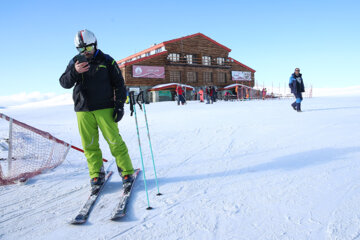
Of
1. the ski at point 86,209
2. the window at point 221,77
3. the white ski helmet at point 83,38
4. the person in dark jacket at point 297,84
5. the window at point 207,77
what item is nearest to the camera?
the ski at point 86,209

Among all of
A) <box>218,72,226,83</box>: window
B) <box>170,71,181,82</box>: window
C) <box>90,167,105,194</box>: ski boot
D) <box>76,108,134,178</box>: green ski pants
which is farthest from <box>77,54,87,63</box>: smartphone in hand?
<box>218,72,226,83</box>: window

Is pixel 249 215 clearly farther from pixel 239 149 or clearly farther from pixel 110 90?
pixel 239 149

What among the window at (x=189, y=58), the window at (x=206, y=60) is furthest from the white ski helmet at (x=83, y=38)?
the window at (x=206, y=60)

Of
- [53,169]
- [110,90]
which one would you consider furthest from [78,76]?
[53,169]

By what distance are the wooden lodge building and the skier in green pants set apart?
23.6 metres

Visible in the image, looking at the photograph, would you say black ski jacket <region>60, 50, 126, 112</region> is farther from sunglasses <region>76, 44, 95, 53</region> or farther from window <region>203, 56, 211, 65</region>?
window <region>203, 56, 211, 65</region>

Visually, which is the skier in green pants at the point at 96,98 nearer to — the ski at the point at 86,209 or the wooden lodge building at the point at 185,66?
the ski at the point at 86,209

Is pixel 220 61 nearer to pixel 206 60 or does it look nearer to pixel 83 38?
pixel 206 60

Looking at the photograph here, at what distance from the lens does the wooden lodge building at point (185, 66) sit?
27234 millimetres

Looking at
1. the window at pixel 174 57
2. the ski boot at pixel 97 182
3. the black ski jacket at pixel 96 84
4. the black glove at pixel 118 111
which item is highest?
the window at pixel 174 57

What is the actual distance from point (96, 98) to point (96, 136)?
0.46 meters

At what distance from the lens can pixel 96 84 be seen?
2.50 meters

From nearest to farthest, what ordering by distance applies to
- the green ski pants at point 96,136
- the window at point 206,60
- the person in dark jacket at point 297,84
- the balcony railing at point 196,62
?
1. the green ski pants at point 96,136
2. the person in dark jacket at point 297,84
3. the balcony railing at point 196,62
4. the window at point 206,60

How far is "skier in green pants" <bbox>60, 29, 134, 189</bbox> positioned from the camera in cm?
243
